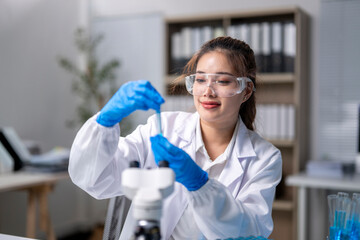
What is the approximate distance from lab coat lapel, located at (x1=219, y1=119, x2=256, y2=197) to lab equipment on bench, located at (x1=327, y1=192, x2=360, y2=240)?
341 mm

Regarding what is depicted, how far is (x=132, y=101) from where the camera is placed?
41.6 inches

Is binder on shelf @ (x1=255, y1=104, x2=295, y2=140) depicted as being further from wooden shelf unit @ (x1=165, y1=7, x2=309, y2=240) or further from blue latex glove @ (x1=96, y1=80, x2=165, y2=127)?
blue latex glove @ (x1=96, y1=80, x2=165, y2=127)

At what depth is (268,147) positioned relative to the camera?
1452mm

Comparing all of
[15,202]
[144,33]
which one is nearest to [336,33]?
[144,33]

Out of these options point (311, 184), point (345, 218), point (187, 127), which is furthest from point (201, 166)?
point (311, 184)

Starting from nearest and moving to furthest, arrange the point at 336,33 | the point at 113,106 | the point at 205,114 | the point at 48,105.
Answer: the point at 113,106 → the point at 205,114 → the point at 336,33 → the point at 48,105

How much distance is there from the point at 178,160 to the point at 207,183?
12 centimetres

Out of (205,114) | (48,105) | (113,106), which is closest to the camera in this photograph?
(113,106)

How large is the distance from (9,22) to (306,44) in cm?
238

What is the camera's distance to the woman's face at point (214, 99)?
1347 mm

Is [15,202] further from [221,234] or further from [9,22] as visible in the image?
[221,234]

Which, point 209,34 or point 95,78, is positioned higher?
point 209,34

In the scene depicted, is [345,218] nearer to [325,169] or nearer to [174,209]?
[174,209]

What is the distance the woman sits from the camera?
3.54ft
